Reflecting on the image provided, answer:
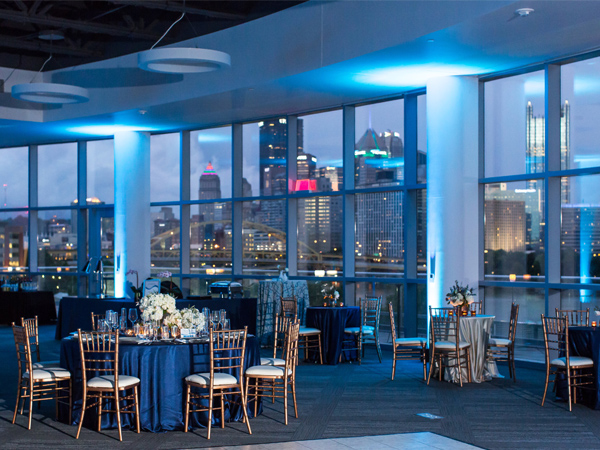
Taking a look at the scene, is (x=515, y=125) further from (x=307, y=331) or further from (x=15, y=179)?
(x=15, y=179)

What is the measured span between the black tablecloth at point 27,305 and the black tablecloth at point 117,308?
3.38 meters

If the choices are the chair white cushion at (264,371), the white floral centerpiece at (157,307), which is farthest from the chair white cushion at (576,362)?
the white floral centerpiece at (157,307)

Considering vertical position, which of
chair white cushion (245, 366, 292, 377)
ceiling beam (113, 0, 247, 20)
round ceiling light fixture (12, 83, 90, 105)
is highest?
ceiling beam (113, 0, 247, 20)

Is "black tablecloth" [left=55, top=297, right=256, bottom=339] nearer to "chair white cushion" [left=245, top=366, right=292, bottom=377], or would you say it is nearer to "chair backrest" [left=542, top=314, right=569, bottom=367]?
"chair white cushion" [left=245, top=366, right=292, bottom=377]

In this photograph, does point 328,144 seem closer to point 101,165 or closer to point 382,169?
point 382,169

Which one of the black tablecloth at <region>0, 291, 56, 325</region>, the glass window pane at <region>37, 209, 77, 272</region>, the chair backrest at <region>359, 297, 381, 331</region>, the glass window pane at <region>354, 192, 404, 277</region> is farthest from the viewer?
the glass window pane at <region>37, 209, 77, 272</region>

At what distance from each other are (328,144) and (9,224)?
9685 mm

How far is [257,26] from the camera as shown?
1110 centimetres

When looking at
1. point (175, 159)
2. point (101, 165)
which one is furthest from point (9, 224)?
point (175, 159)

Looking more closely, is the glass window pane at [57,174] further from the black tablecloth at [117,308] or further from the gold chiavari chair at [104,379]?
the gold chiavari chair at [104,379]

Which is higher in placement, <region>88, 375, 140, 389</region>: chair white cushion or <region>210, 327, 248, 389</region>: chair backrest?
<region>210, 327, 248, 389</region>: chair backrest

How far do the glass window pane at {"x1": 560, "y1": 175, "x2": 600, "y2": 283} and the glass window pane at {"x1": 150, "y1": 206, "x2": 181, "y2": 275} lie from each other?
29.0ft

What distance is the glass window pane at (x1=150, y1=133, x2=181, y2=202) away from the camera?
16.0 metres

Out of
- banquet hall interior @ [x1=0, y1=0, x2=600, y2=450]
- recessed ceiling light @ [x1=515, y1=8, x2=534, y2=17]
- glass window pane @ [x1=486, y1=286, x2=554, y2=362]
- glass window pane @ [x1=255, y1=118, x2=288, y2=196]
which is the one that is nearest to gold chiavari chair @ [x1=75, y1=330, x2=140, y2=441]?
banquet hall interior @ [x1=0, y1=0, x2=600, y2=450]
